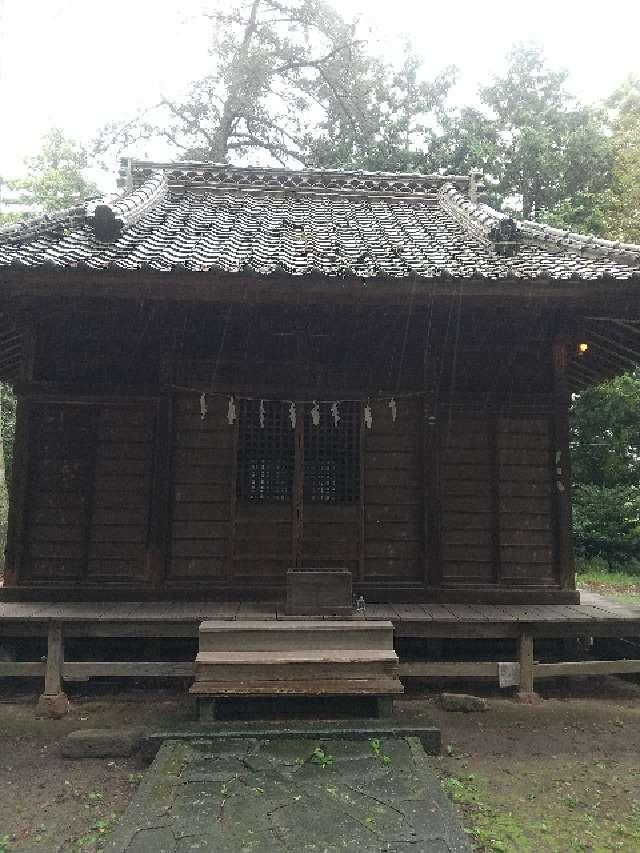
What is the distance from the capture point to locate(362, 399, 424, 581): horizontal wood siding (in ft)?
24.7

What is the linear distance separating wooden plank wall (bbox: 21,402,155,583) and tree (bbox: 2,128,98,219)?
18.5 metres

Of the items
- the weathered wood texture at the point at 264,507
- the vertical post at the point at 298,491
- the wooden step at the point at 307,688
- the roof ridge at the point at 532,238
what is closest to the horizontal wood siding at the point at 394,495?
the weathered wood texture at the point at 264,507

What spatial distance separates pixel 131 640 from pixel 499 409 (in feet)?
18.0

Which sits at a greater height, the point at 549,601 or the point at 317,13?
the point at 317,13

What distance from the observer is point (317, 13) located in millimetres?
24641

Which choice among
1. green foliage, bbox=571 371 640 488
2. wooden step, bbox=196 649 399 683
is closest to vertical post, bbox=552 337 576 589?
wooden step, bbox=196 649 399 683

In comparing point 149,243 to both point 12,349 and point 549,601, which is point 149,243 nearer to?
point 12,349

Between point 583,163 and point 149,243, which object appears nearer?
point 149,243

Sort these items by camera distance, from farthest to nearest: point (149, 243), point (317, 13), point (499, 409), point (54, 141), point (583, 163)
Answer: point (54, 141) → point (317, 13) → point (583, 163) → point (499, 409) → point (149, 243)

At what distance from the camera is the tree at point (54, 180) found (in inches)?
935

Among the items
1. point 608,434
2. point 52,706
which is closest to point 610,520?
point 608,434

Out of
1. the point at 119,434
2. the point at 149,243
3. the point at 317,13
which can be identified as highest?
the point at 317,13

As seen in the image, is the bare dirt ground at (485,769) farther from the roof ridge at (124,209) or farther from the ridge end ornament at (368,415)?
the roof ridge at (124,209)

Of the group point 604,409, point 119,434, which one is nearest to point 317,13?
point 604,409
